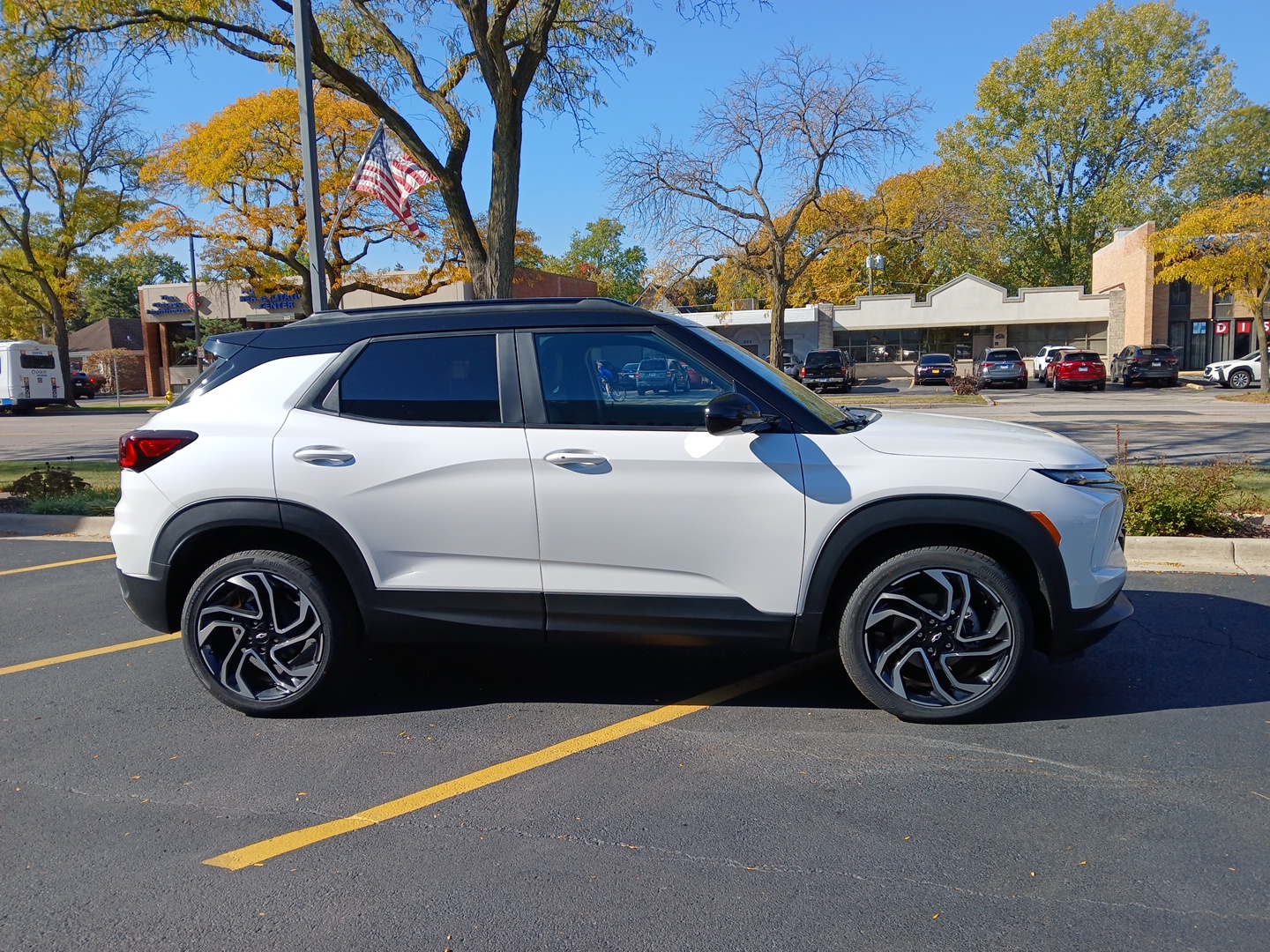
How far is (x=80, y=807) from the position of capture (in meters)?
3.70

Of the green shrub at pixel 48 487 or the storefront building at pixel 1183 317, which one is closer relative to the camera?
the green shrub at pixel 48 487

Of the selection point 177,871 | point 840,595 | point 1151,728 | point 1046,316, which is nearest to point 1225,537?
point 1151,728

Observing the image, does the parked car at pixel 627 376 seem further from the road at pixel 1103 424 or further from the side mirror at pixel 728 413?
the road at pixel 1103 424

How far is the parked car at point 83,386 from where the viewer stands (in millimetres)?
55875

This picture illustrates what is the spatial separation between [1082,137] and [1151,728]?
64.5 meters

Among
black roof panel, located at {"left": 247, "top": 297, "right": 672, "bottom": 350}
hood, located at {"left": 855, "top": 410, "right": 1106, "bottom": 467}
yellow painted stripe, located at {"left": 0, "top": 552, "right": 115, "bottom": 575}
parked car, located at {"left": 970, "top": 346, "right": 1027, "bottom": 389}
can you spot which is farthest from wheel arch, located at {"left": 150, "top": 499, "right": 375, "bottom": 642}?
parked car, located at {"left": 970, "top": 346, "right": 1027, "bottom": 389}

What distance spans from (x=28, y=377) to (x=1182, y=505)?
41630 millimetres

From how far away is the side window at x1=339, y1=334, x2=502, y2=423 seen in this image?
14.4 ft

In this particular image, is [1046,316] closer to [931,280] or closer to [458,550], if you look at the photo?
[931,280]

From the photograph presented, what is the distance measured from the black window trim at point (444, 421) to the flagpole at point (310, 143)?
602 centimetres

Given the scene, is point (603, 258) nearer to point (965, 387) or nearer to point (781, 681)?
point (965, 387)

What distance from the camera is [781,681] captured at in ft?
16.1

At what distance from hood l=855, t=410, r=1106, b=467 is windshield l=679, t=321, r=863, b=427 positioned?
154 mm

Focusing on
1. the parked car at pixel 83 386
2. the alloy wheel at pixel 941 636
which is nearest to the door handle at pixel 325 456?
the alloy wheel at pixel 941 636
